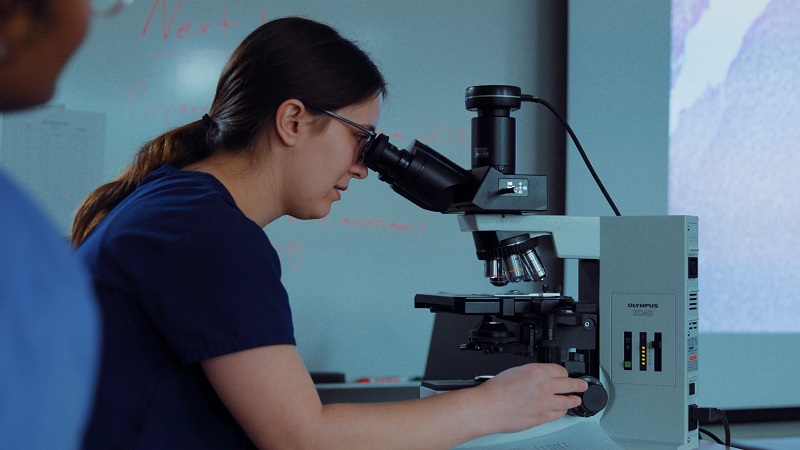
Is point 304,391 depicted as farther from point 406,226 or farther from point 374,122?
point 406,226

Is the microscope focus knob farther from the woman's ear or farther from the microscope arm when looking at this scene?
the woman's ear

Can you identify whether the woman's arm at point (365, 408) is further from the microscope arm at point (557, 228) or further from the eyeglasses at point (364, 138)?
the eyeglasses at point (364, 138)

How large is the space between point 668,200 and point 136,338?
1.74 metres

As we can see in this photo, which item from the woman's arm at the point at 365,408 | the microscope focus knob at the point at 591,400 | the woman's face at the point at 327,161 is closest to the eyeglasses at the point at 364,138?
the woman's face at the point at 327,161

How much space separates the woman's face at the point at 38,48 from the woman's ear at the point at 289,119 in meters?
0.74

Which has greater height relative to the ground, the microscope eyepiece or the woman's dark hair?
the woman's dark hair

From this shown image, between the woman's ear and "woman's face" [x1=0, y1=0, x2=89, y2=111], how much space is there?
29.0 inches

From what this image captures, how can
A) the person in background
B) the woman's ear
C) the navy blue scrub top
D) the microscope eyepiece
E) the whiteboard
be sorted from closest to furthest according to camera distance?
the person in background, the navy blue scrub top, the woman's ear, the microscope eyepiece, the whiteboard

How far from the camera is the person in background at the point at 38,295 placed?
1.07ft

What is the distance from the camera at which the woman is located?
89 cm

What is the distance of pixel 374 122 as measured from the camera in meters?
1.21

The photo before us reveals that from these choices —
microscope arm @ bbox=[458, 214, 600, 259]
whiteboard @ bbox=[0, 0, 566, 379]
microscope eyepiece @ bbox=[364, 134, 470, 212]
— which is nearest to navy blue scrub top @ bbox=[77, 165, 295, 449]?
microscope eyepiece @ bbox=[364, 134, 470, 212]

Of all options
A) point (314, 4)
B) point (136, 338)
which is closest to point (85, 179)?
point (314, 4)

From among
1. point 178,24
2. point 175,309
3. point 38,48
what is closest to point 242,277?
point 175,309
